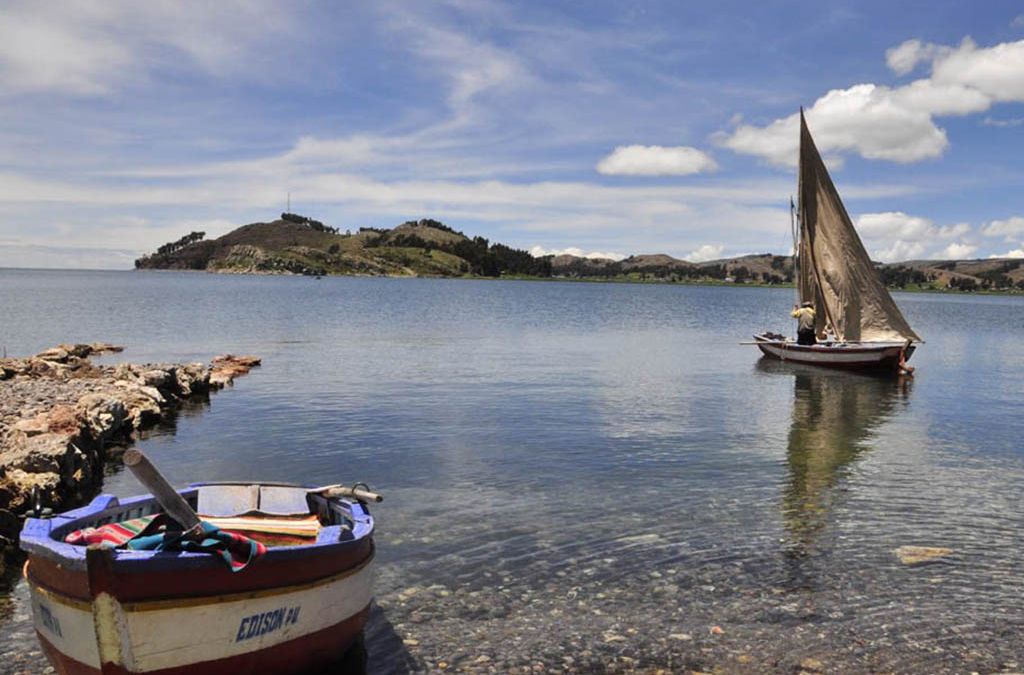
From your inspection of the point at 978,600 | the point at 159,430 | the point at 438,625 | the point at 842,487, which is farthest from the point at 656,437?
the point at 159,430

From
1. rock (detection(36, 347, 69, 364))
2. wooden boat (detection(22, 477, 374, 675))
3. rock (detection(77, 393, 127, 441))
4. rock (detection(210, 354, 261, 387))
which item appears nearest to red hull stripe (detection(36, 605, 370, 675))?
wooden boat (detection(22, 477, 374, 675))

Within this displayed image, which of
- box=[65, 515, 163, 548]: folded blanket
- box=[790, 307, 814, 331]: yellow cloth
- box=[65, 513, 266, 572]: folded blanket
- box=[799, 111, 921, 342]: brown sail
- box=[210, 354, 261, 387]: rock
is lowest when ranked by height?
box=[210, 354, 261, 387]: rock

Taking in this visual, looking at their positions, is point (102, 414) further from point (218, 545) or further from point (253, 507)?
point (218, 545)

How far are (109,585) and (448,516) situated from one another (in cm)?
979

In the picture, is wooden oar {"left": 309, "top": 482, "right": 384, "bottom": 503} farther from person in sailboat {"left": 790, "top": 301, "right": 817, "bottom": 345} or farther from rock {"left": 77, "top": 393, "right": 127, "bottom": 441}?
person in sailboat {"left": 790, "top": 301, "right": 817, "bottom": 345}

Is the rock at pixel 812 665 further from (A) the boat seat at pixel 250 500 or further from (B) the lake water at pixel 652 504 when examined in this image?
(A) the boat seat at pixel 250 500

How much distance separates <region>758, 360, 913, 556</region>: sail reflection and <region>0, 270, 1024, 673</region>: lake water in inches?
5.0

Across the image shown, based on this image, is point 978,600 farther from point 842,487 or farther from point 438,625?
point 438,625

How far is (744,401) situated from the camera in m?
35.8

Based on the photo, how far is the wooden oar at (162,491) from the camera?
8.66 m

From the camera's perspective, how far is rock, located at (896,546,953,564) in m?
15.1

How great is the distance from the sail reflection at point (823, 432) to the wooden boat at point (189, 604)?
9719mm

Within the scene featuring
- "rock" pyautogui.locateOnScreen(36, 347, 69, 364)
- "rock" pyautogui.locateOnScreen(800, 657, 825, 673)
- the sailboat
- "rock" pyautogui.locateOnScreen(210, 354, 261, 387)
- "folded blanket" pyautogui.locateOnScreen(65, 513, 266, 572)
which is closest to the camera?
"folded blanket" pyautogui.locateOnScreen(65, 513, 266, 572)

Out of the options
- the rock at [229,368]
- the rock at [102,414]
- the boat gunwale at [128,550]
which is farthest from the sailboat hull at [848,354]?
the boat gunwale at [128,550]
